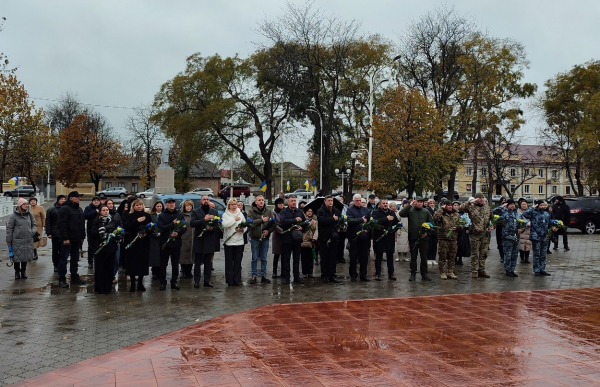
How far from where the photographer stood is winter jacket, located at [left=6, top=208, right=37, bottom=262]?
11.4 m

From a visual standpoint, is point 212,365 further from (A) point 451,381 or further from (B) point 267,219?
(B) point 267,219

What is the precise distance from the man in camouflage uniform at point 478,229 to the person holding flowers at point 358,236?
7.57 ft

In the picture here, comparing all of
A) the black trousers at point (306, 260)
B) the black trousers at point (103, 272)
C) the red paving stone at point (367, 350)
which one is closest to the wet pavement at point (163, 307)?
the red paving stone at point (367, 350)

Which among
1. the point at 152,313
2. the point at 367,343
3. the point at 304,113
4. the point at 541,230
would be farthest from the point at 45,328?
the point at 304,113

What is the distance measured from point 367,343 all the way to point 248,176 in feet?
262

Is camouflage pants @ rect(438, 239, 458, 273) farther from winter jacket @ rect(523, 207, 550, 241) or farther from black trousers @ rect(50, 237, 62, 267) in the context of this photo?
black trousers @ rect(50, 237, 62, 267)

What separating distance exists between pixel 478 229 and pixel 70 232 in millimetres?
8505

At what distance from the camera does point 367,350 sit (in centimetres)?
624

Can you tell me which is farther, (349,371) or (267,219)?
(267,219)

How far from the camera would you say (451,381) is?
17.1 feet

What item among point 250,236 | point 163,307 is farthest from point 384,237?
point 163,307

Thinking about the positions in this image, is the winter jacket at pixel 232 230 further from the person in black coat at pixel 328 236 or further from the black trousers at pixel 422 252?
the black trousers at pixel 422 252

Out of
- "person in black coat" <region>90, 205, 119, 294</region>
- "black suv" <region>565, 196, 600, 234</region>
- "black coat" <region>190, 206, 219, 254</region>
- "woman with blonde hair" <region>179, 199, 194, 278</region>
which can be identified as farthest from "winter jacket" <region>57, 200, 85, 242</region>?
"black suv" <region>565, 196, 600, 234</region>

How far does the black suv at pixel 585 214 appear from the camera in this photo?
81.5ft
